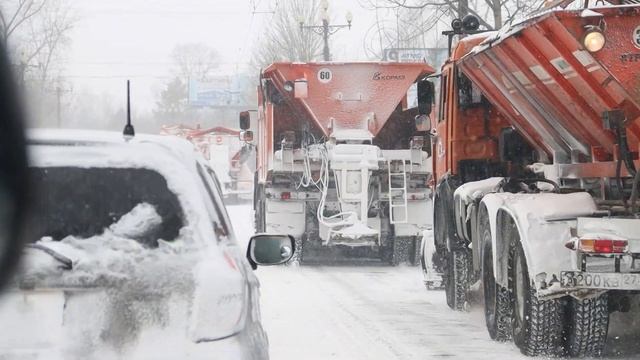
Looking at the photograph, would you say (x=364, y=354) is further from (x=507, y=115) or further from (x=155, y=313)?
(x=155, y=313)

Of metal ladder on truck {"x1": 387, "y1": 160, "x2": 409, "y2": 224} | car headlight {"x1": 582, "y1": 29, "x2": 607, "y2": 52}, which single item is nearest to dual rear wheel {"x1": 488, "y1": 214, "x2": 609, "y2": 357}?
car headlight {"x1": 582, "y1": 29, "x2": 607, "y2": 52}

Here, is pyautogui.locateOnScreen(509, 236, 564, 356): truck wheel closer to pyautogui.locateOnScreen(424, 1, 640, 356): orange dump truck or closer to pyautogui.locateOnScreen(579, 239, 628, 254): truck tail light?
pyautogui.locateOnScreen(424, 1, 640, 356): orange dump truck

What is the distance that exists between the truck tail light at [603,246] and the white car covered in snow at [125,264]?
3.17 m

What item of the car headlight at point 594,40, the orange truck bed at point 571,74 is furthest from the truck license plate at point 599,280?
the car headlight at point 594,40

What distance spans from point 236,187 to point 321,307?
29943 millimetres

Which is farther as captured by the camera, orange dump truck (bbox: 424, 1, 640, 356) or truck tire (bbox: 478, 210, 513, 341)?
truck tire (bbox: 478, 210, 513, 341)

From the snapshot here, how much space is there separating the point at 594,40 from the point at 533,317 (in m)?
2.02

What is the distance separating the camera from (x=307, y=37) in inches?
1897

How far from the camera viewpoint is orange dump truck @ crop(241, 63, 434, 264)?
15.5 m

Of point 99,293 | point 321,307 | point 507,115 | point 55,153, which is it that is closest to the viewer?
point 99,293

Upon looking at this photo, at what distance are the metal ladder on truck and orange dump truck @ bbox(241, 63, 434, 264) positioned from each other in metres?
0.01

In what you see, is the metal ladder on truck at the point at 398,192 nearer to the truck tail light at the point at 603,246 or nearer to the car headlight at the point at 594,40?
the car headlight at the point at 594,40

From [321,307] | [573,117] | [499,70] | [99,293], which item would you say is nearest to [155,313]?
[99,293]

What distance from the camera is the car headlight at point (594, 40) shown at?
7180 mm
